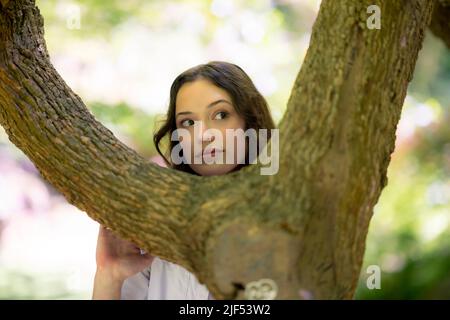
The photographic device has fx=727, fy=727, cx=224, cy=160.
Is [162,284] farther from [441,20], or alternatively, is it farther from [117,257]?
[441,20]

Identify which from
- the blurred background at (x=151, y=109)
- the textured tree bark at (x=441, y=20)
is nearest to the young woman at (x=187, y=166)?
the textured tree bark at (x=441, y=20)

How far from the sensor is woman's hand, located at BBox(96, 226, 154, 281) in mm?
1749

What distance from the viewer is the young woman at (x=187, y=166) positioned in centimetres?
173

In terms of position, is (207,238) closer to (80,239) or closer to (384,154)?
(384,154)

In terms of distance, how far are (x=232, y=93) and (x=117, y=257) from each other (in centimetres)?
50

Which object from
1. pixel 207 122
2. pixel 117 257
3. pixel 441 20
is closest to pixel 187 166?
pixel 207 122

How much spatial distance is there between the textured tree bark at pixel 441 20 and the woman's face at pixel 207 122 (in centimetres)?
98

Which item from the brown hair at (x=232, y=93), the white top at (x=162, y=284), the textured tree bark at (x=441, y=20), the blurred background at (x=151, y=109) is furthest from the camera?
the blurred background at (x=151, y=109)

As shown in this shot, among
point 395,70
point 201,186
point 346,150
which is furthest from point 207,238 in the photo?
point 395,70

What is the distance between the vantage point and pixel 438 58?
4934 mm

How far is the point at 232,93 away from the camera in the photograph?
6.04 ft

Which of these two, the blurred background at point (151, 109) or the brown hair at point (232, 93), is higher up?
the blurred background at point (151, 109)

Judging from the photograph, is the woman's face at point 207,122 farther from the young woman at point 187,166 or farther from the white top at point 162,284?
the white top at point 162,284
